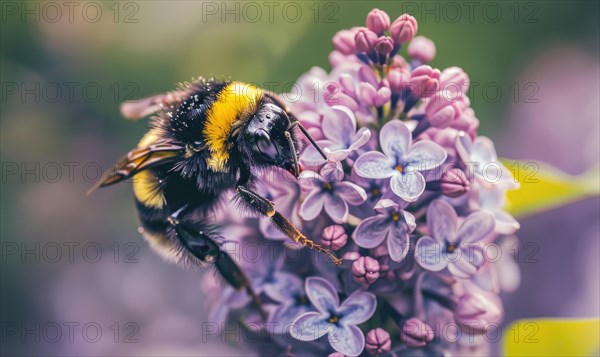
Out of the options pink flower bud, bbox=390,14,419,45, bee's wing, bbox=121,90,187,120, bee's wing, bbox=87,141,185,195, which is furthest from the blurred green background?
bee's wing, bbox=87,141,185,195

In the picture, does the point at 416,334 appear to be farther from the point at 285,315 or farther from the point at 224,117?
the point at 224,117

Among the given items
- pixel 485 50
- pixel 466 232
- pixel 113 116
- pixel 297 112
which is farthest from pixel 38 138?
pixel 466 232

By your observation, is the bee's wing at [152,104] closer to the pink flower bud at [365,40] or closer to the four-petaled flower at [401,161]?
the pink flower bud at [365,40]

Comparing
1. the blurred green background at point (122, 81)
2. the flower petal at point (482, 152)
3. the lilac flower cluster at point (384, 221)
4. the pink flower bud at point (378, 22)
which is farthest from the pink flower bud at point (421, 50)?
the blurred green background at point (122, 81)

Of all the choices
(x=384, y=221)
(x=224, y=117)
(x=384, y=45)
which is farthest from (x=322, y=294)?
(x=384, y=45)

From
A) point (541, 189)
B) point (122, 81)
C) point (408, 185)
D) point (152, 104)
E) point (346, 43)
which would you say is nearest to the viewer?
point (408, 185)
